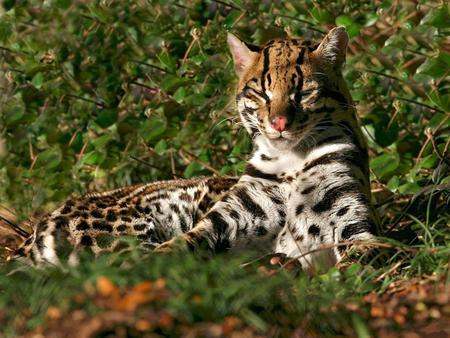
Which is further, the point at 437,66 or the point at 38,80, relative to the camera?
the point at 38,80

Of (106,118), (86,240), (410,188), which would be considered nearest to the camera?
(86,240)

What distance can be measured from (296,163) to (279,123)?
22.1 inches

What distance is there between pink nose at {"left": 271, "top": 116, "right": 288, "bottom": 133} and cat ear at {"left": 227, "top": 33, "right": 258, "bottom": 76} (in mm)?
868

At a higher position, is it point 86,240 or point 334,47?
point 334,47

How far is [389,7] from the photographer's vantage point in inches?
376

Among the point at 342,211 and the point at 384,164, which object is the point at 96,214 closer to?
the point at 342,211

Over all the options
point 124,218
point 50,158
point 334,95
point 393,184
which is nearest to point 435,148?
point 393,184

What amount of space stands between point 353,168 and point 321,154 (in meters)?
0.25

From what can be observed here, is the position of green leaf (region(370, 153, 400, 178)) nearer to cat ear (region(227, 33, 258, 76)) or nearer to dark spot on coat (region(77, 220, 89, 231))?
cat ear (region(227, 33, 258, 76))

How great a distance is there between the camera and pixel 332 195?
708cm

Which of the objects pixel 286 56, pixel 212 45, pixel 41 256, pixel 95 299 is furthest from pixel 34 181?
pixel 95 299

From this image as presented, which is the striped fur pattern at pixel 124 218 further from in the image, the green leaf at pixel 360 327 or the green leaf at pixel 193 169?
the green leaf at pixel 360 327

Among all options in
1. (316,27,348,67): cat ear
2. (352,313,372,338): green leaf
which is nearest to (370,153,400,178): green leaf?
(316,27,348,67): cat ear

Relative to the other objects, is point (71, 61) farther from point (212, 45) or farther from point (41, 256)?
point (41, 256)
